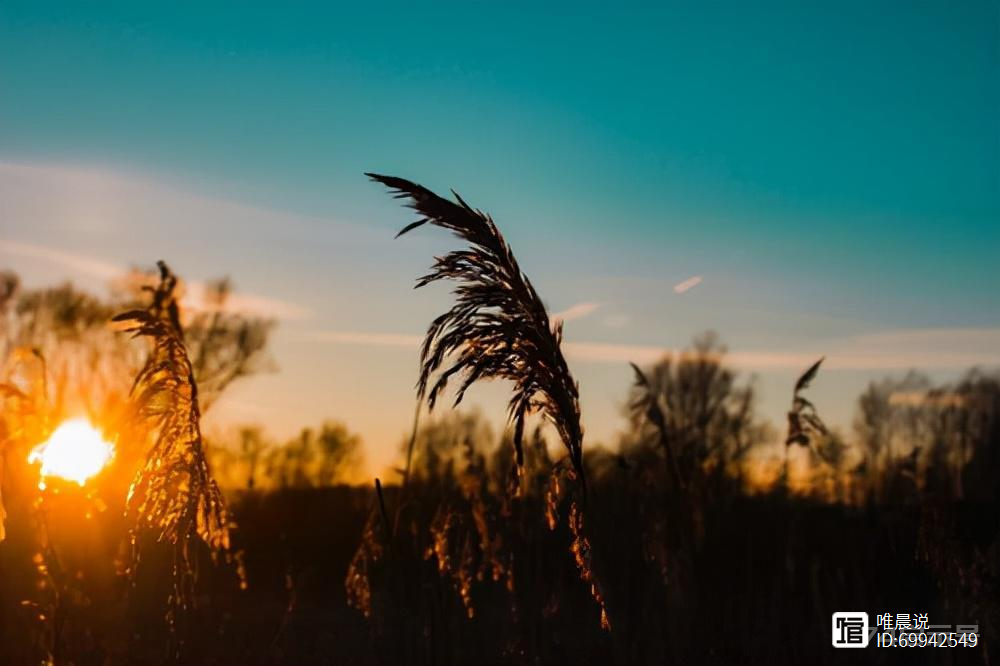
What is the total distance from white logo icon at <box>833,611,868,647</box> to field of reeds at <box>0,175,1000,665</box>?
16 centimetres

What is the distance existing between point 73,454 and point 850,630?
717 centimetres

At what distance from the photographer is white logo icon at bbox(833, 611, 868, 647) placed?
872cm

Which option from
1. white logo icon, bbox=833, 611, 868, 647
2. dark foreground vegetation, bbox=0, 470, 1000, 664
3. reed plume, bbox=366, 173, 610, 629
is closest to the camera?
reed plume, bbox=366, 173, 610, 629

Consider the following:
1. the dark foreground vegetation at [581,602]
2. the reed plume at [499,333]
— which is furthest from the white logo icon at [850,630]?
the reed plume at [499,333]

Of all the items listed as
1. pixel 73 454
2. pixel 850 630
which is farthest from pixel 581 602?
pixel 73 454

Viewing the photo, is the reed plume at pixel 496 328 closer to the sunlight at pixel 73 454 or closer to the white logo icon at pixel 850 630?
the sunlight at pixel 73 454

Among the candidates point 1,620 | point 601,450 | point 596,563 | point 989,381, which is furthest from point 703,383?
point 1,620

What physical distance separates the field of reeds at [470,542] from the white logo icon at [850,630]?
6.2 inches

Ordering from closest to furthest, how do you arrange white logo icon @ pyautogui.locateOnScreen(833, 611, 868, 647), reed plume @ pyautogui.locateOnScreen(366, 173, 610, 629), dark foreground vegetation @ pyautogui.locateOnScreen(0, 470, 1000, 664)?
reed plume @ pyautogui.locateOnScreen(366, 173, 610, 629) < dark foreground vegetation @ pyautogui.locateOnScreen(0, 470, 1000, 664) < white logo icon @ pyautogui.locateOnScreen(833, 611, 868, 647)

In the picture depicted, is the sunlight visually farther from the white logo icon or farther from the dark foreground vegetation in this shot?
the white logo icon

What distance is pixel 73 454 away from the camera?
22.0 feet

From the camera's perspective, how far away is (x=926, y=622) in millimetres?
9531

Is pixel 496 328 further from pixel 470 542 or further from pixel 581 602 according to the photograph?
pixel 581 602

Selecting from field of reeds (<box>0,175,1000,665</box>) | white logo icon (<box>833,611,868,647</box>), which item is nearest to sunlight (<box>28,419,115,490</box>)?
field of reeds (<box>0,175,1000,665</box>)
